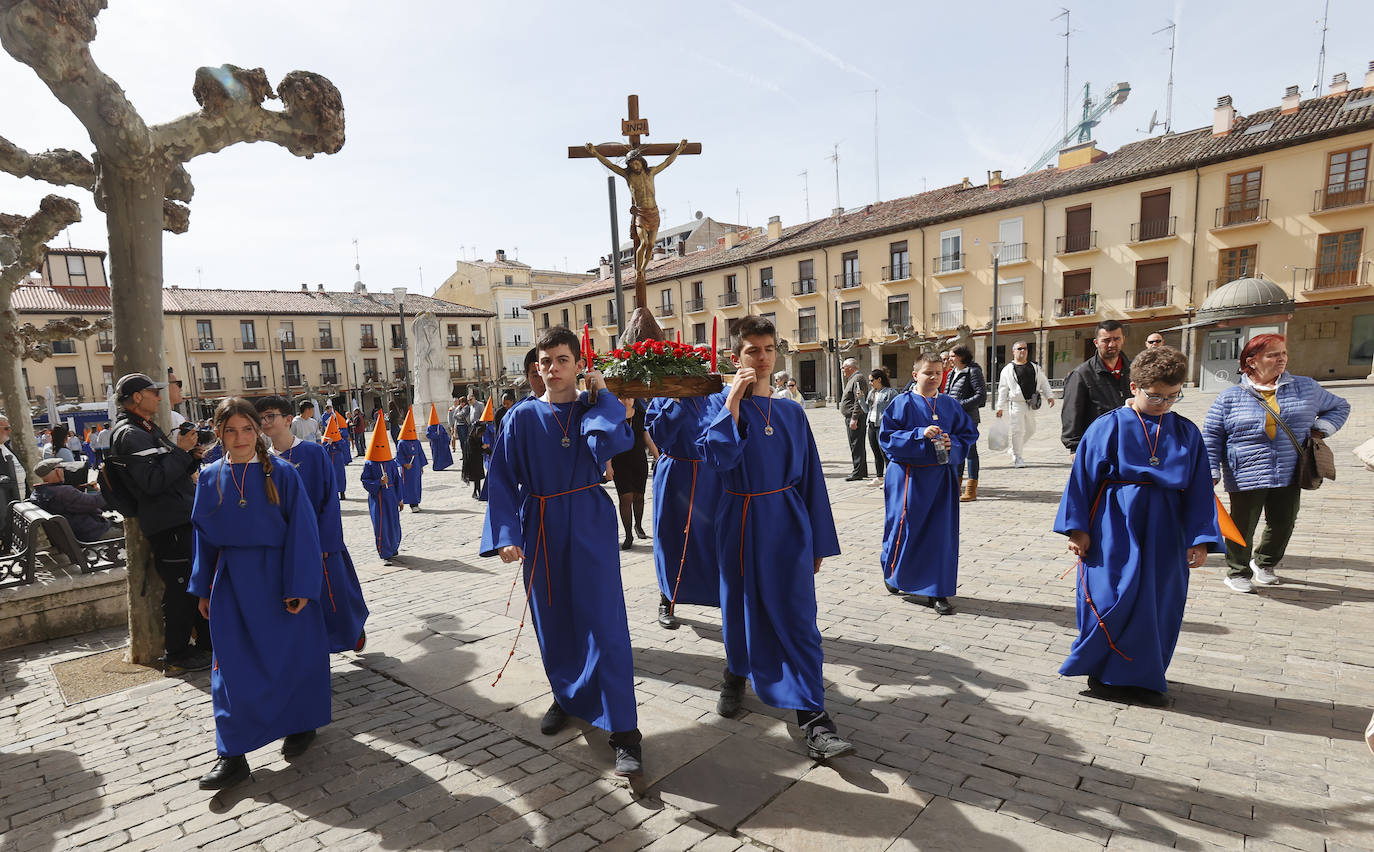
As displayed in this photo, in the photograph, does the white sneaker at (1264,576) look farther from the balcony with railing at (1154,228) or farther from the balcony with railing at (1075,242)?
the balcony with railing at (1075,242)

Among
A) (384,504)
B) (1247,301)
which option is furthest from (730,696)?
(1247,301)

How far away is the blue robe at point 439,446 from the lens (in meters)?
17.2

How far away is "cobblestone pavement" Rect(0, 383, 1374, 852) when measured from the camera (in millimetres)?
2688

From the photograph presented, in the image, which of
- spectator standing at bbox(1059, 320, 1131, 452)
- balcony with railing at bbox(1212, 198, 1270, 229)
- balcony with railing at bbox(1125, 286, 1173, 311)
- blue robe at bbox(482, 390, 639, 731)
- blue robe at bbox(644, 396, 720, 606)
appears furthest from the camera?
balcony with railing at bbox(1125, 286, 1173, 311)

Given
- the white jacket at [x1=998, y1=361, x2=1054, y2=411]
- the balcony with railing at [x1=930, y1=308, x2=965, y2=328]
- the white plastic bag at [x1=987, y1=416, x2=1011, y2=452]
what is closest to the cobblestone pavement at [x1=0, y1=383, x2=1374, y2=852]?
the white jacket at [x1=998, y1=361, x2=1054, y2=411]

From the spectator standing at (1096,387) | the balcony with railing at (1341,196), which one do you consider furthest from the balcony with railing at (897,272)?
the spectator standing at (1096,387)

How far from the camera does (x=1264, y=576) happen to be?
513cm

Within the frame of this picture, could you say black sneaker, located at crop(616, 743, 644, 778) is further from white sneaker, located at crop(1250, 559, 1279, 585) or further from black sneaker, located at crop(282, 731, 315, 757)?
white sneaker, located at crop(1250, 559, 1279, 585)

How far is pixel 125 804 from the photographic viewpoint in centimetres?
312

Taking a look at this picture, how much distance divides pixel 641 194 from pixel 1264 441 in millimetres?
5282

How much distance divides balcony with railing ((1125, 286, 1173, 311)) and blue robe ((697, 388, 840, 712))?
31634 millimetres

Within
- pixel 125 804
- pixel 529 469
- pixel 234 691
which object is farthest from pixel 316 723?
pixel 529 469

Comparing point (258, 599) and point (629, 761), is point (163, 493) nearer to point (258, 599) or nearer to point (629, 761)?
point (258, 599)

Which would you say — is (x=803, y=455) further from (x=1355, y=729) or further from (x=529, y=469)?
(x=1355, y=729)
